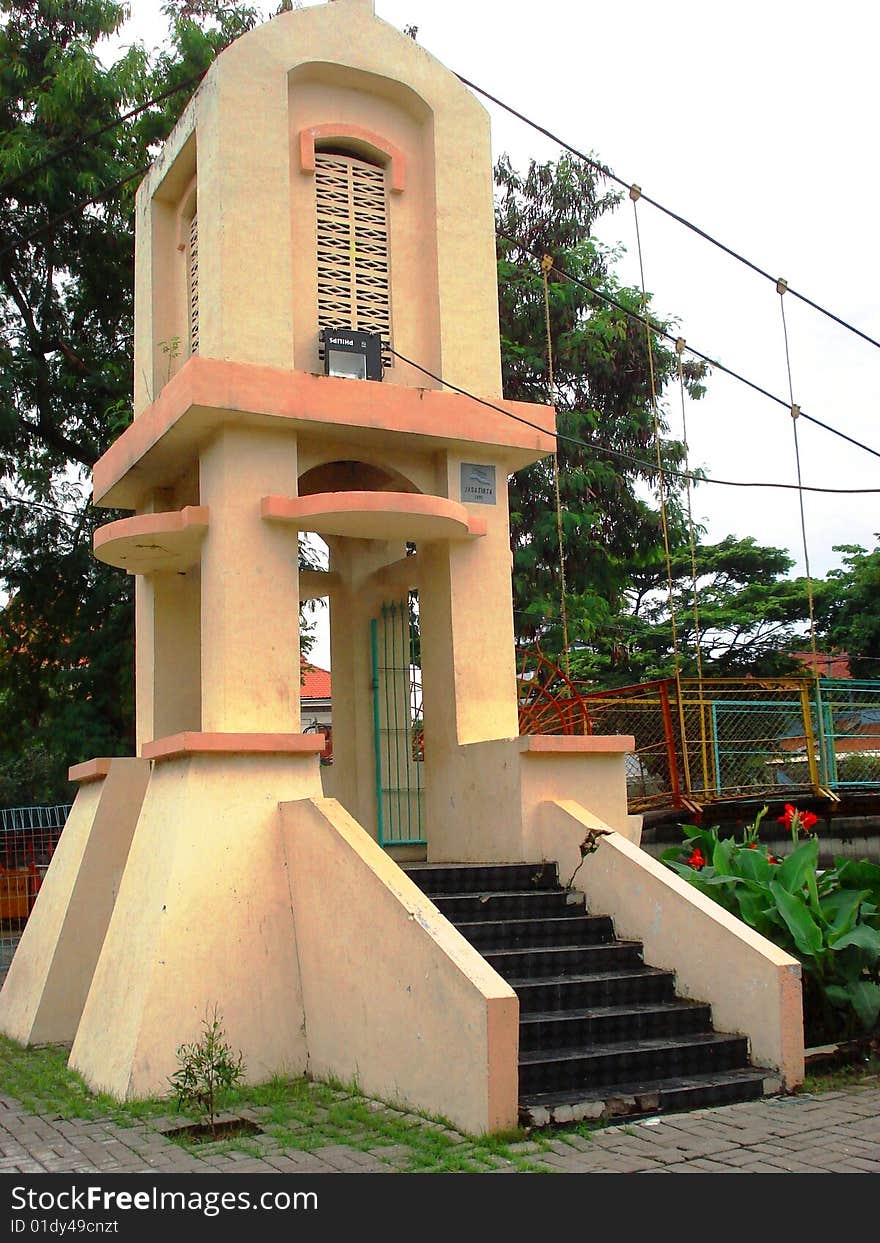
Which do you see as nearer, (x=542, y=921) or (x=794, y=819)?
(x=542, y=921)

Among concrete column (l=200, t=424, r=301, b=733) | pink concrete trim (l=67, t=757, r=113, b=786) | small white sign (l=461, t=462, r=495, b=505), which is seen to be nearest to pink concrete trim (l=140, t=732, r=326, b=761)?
concrete column (l=200, t=424, r=301, b=733)

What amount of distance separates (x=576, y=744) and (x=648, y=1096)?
2742 millimetres

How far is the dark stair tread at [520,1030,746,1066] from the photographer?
20.5 ft

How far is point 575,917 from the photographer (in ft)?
25.6

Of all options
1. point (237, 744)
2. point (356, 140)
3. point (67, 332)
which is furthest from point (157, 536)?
point (67, 332)

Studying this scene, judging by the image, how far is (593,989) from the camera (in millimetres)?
6984

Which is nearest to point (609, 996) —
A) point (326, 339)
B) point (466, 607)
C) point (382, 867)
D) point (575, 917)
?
point (575, 917)

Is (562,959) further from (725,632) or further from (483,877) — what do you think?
(725,632)

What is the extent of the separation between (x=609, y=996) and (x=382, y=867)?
1.49m

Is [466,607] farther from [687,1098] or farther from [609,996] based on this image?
[687,1098]

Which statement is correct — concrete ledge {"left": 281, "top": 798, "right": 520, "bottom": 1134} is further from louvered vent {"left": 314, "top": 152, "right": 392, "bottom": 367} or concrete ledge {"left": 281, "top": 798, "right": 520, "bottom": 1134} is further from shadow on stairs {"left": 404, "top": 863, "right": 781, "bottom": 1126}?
louvered vent {"left": 314, "top": 152, "right": 392, "bottom": 367}

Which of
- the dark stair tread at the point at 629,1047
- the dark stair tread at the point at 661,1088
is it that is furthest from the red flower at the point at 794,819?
the dark stair tread at the point at 661,1088

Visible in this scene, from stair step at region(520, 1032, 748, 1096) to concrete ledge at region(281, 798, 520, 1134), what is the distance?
42cm
